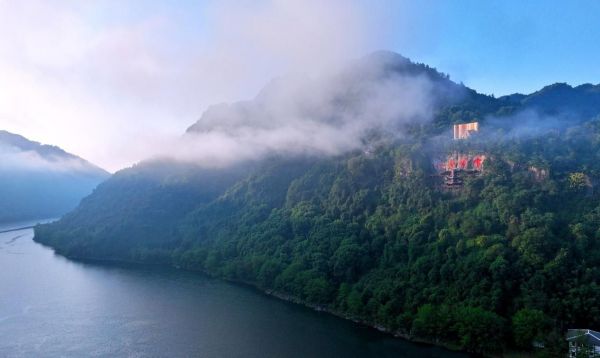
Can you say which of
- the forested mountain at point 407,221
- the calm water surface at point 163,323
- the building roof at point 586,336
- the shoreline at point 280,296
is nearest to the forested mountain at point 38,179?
the forested mountain at point 407,221

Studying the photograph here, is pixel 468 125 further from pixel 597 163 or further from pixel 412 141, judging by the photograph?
pixel 597 163

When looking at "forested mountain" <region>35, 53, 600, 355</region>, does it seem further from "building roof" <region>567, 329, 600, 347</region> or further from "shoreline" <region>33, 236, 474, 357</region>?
"building roof" <region>567, 329, 600, 347</region>

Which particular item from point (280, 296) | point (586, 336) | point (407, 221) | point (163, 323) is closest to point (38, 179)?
point (280, 296)

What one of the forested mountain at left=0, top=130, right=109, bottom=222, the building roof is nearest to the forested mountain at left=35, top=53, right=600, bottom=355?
the building roof

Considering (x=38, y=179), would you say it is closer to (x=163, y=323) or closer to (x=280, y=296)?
(x=280, y=296)

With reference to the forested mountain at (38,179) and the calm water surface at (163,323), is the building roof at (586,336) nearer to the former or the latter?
the calm water surface at (163,323)

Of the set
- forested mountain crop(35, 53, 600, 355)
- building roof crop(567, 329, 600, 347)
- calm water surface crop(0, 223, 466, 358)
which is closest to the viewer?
building roof crop(567, 329, 600, 347)

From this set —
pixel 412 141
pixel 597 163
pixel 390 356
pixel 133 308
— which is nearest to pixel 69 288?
pixel 133 308
